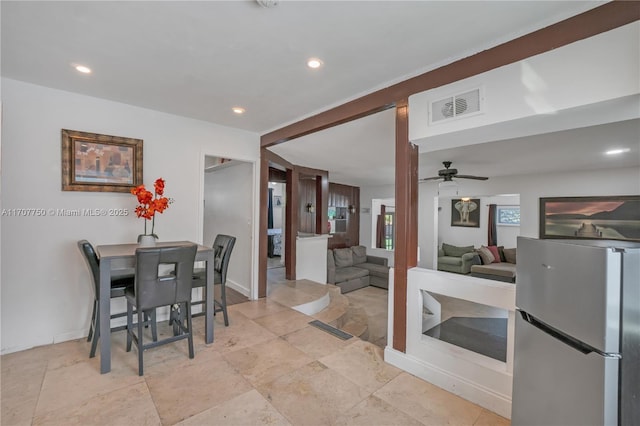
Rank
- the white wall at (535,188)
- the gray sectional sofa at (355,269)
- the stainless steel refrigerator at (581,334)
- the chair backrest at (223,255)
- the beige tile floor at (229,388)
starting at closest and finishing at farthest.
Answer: the stainless steel refrigerator at (581,334)
the beige tile floor at (229,388)
the chair backrest at (223,255)
the white wall at (535,188)
the gray sectional sofa at (355,269)

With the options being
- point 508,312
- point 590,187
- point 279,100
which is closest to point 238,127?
point 279,100

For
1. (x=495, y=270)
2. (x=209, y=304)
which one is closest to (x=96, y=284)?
(x=209, y=304)

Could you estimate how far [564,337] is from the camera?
45.4 inches

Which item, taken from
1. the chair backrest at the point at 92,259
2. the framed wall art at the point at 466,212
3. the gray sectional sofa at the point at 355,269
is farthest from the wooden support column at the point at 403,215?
the framed wall art at the point at 466,212

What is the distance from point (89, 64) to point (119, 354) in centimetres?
255

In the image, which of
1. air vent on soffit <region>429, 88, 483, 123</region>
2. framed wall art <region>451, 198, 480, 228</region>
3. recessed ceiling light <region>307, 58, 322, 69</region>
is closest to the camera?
air vent on soffit <region>429, 88, 483, 123</region>

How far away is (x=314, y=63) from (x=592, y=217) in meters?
6.02

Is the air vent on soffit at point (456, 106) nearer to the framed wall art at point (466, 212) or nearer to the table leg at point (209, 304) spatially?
the table leg at point (209, 304)

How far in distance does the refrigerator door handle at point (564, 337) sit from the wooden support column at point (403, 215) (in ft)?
3.53

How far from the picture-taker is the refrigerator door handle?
0.99 m

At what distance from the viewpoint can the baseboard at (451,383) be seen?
1.92m

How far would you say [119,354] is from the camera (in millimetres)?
2619

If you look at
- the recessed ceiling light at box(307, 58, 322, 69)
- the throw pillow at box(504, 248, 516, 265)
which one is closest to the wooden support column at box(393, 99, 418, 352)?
the recessed ceiling light at box(307, 58, 322, 69)

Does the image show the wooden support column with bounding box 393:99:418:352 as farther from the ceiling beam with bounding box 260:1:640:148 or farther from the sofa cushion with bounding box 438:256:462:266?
the sofa cushion with bounding box 438:256:462:266
